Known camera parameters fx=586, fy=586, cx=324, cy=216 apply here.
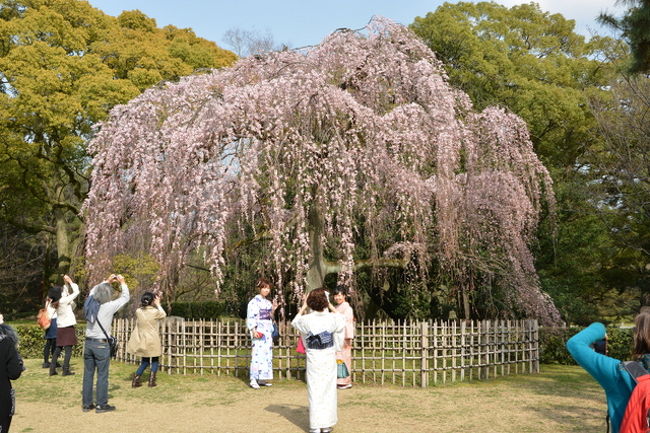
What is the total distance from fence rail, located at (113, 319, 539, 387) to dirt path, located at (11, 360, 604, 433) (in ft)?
1.17

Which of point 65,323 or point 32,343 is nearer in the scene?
point 65,323

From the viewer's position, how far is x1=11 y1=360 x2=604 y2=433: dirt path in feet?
21.0

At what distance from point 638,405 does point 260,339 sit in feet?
22.4

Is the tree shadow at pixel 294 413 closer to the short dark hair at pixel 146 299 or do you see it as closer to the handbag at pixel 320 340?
the handbag at pixel 320 340

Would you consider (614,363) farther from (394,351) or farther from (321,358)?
(394,351)

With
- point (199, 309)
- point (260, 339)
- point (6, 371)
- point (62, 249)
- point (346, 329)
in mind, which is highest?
point (62, 249)

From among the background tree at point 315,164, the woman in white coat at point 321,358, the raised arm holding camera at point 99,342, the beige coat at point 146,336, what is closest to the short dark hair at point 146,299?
the beige coat at point 146,336

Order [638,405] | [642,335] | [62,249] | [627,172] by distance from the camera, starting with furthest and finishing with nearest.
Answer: [62,249], [627,172], [642,335], [638,405]

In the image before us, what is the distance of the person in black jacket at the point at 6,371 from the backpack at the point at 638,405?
12.7 feet

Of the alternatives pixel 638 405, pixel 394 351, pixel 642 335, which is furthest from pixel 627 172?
pixel 638 405

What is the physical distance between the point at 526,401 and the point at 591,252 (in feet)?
29.3

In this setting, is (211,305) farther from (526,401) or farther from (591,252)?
(526,401)

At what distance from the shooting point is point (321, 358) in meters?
6.13

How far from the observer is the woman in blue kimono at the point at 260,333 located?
8797 millimetres
